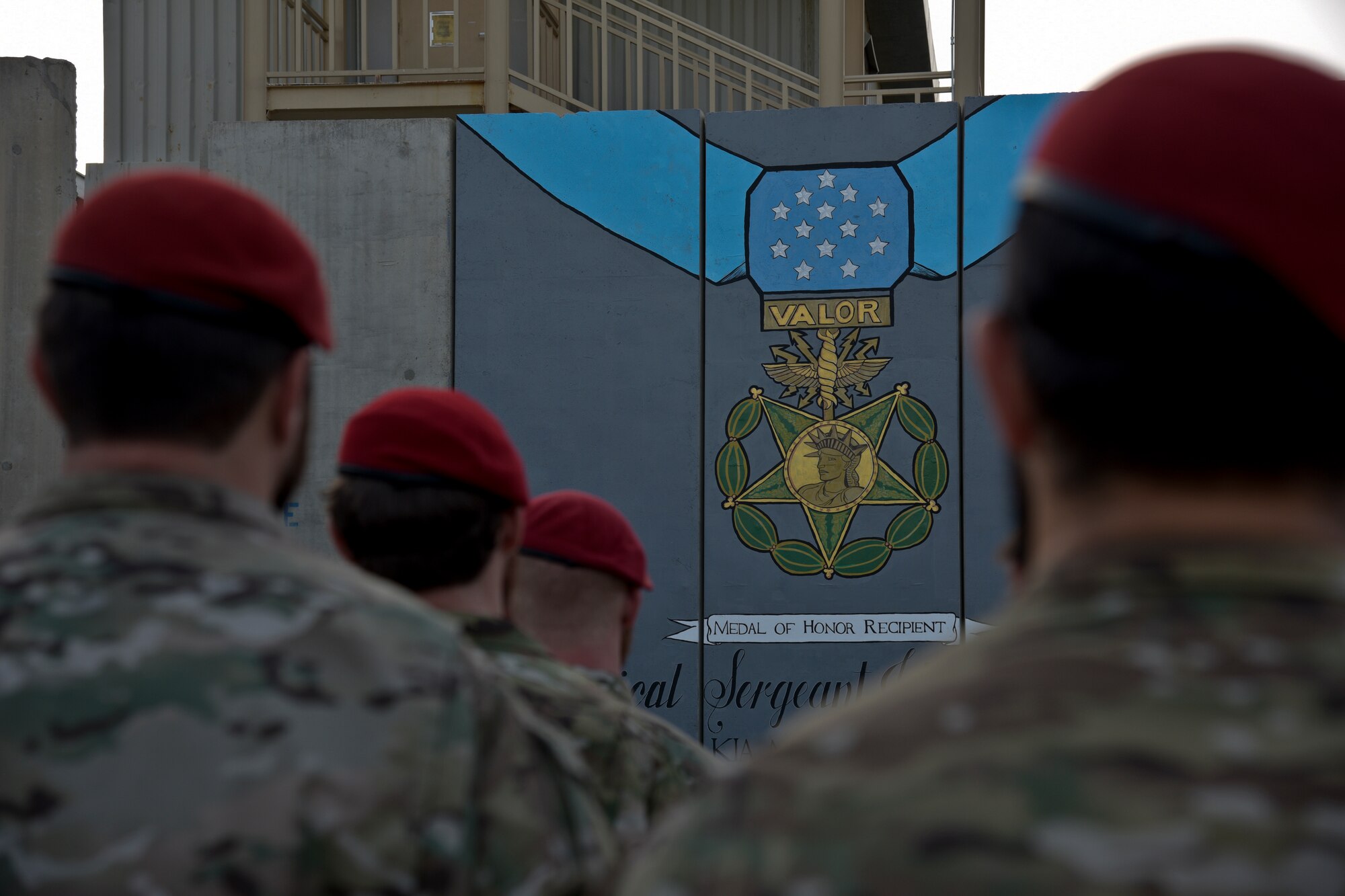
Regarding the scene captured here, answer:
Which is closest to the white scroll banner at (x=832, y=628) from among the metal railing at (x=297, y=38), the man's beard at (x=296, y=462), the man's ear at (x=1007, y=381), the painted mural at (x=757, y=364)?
the painted mural at (x=757, y=364)

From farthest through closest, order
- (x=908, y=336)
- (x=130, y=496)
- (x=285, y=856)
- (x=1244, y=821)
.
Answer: (x=908, y=336)
(x=130, y=496)
(x=285, y=856)
(x=1244, y=821)

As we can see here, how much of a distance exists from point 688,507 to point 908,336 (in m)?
1.58

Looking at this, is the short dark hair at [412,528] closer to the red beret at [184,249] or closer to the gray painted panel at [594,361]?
the red beret at [184,249]

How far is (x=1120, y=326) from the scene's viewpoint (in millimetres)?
803

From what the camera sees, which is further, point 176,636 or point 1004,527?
point 1004,527

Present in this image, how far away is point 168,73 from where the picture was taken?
358 inches

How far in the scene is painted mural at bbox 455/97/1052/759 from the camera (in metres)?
7.80

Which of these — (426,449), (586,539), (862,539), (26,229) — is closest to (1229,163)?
(426,449)

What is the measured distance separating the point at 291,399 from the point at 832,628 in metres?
6.67

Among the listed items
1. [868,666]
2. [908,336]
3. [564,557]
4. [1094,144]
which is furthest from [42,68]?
[1094,144]

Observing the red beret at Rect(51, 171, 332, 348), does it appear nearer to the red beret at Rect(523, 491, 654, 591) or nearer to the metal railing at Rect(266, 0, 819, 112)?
the red beret at Rect(523, 491, 654, 591)

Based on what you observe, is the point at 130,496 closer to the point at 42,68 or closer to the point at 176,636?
the point at 176,636

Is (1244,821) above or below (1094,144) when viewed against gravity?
below

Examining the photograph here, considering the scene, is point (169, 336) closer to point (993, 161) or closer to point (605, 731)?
point (605, 731)
